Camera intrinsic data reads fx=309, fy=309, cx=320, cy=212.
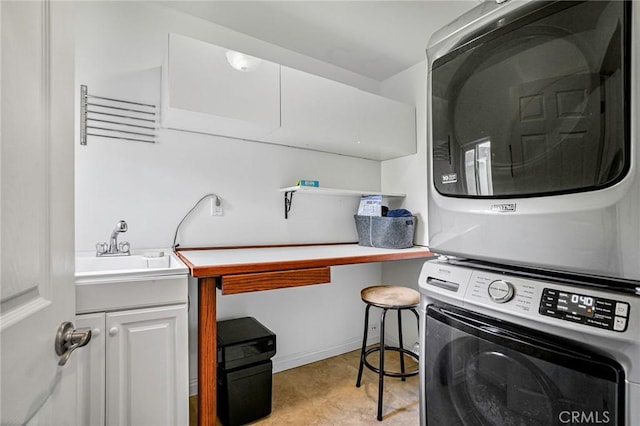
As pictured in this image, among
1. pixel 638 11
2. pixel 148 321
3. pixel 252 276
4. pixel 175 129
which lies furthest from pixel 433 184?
pixel 175 129

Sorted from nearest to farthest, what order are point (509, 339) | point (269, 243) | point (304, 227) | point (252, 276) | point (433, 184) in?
point (509, 339) < point (433, 184) < point (252, 276) < point (269, 243) < point (304, 227)

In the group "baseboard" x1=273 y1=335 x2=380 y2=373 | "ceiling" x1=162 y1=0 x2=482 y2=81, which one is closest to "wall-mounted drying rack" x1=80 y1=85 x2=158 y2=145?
"ceiling" x1=162 y1=0 x2=482 y2=81

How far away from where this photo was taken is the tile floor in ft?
5.78

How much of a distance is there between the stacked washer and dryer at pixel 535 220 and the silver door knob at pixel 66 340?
3.30 feet

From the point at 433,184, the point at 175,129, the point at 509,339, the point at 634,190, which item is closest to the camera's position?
the point at 634,190

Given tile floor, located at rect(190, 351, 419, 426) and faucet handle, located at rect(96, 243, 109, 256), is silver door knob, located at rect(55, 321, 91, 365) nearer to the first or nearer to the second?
faucet handle, located at rect(96, 243, 109, 256)


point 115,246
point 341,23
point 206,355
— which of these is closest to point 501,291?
point 206,355

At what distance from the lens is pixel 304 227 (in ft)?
8.25

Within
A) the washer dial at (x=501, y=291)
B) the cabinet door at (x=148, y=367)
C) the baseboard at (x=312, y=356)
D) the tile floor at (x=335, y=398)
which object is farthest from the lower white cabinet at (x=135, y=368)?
the washer dial at (x=501, y=291)

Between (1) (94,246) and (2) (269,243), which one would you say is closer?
(1) (94,246)

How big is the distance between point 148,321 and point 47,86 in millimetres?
1075

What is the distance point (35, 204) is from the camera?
1.71 feet

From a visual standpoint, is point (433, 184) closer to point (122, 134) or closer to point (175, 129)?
point (175, 129)

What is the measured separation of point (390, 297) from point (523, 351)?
110 cm
